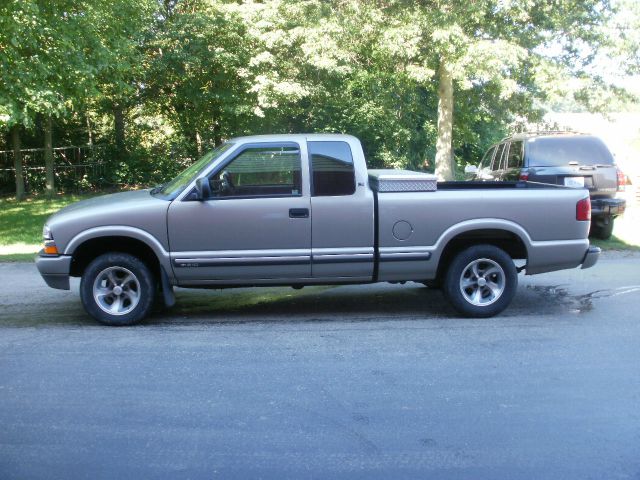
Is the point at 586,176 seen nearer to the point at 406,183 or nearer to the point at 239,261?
the point at 406,183

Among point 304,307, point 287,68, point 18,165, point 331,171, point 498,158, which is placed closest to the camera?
point 331,171

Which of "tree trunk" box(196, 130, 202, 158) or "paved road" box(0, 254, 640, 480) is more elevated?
"tree trunk" box(196, 130, 202, 158)

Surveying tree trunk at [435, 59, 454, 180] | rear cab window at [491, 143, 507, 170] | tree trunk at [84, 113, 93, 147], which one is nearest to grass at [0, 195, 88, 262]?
tree trunk at [84, 113, 93, 147]

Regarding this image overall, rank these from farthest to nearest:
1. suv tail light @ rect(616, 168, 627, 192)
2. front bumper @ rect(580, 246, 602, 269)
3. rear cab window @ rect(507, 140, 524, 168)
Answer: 1. rear cab window @ rect(507, 140, 524, 168)
2. suv tail light @ rect(616, 168, 627, 192)
3. front bumper @ rect(580, 246, 602, 269)

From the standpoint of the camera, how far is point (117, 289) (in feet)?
24.2

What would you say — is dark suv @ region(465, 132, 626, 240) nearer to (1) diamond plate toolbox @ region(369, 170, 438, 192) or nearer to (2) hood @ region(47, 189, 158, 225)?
(1) diamond plate toolbox @ region(369, 170, 438, 192)

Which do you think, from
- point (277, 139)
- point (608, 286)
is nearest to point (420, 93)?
point (608, 286)

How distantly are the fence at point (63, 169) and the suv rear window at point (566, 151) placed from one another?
16.5 m

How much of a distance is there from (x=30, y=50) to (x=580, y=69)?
44.8ft

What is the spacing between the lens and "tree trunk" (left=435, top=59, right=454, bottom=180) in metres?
19.8

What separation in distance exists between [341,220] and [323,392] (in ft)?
7.83

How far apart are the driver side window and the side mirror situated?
0.15 m

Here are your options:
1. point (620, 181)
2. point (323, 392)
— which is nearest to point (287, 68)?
point (620, 181)

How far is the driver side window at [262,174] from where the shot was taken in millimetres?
7438
